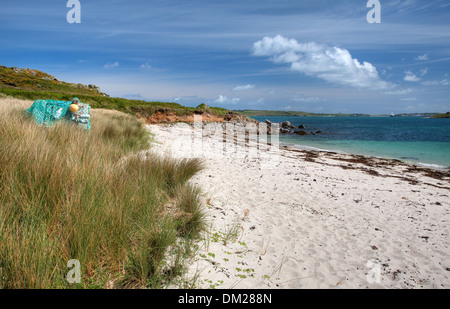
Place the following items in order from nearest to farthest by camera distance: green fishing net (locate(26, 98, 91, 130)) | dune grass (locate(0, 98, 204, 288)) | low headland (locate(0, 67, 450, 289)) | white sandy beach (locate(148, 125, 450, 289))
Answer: dune grass (locate(0, 98, 204, 288)) < low headland (locate(0, 67, 450, 289)) < white sandy beach (locate(148, 125, 450, 289)) < green fishing net (locate(26, 98, 91, 130))

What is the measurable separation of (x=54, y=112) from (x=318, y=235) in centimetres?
810

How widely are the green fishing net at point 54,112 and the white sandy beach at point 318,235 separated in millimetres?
4298

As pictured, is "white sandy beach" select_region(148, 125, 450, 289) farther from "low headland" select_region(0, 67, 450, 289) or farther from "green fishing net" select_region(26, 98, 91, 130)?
"green fishing net" select_region(26, 98, 91, 130)

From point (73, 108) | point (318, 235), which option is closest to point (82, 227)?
point (318, 235)

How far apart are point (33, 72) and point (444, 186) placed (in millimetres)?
84732

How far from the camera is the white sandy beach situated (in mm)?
3252

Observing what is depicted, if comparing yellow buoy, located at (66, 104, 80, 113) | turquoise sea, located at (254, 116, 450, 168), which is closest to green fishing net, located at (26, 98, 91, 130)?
yellow buoy, located at (66, 104, 80, 113)

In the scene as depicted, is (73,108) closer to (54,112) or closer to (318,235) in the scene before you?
(54,112)

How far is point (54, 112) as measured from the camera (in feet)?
24.3

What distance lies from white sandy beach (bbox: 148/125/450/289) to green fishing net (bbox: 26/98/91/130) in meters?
4.30

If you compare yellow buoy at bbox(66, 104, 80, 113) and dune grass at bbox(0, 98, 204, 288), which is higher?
yellow buoy at bbox(66, 104, 80, 113)
